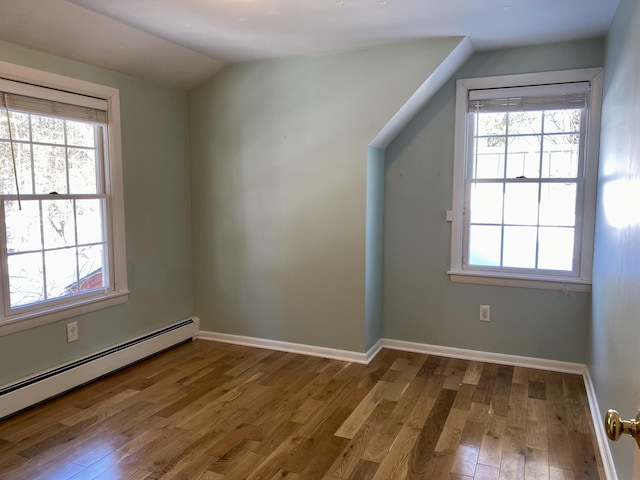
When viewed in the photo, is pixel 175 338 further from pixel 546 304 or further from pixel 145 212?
pixel 546 304

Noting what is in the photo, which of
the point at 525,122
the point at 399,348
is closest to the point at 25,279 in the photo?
the point at 399,348

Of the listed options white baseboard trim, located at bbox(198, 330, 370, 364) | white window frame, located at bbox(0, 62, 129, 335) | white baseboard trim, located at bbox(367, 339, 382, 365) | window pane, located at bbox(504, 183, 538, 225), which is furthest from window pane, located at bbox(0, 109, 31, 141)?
window pane, located at bbox(504, 183, 538, 225)

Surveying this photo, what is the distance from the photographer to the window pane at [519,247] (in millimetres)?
3547

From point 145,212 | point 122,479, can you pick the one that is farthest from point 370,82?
point 122,479

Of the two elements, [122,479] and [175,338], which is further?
[175,338]

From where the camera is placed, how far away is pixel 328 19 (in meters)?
2.87

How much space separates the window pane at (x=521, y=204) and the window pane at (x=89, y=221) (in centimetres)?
295

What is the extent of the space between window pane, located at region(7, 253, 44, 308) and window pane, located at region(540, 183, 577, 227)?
342cm

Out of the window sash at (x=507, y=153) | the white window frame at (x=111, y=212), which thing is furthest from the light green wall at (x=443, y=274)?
the white window frame at (x=111, y=212)

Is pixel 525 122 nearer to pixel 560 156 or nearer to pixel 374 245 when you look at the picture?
pixel 560 156

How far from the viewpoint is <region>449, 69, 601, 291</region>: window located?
3.33 m

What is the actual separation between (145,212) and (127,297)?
0.66 metres

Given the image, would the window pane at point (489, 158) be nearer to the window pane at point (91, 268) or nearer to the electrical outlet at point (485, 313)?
the electrical outlet at point (485, 313)

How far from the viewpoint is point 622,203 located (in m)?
2.16
